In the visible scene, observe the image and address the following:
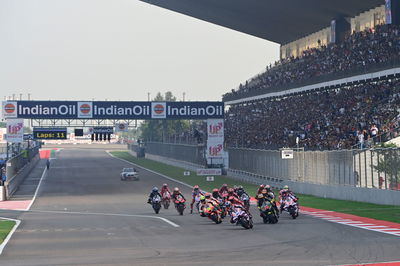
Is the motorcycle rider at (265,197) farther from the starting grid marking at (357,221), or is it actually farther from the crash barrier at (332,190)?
the crash barrier at (332,190)

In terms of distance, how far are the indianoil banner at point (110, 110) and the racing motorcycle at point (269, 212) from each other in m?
31.8

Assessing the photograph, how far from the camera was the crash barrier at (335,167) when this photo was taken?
123 feet

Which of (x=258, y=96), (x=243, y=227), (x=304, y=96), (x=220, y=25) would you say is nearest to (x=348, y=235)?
(x=243, y=227)

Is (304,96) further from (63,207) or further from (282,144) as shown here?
(63,207)

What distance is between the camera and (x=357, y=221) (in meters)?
30.8

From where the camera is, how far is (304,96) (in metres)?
72.1

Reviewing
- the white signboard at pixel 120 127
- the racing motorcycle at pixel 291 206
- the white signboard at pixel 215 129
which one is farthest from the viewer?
the white signboard at pixel 120 127

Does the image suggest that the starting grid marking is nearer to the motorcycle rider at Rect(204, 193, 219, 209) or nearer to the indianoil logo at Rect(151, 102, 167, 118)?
the motorcycle rider at Rect(204, 193, 219, 209)

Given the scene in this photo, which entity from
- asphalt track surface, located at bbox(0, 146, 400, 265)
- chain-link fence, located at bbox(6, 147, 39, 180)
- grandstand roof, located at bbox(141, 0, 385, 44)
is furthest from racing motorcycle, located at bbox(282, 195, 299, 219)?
→ grandstand roof, located at bbox(141, 0, 385, 44)

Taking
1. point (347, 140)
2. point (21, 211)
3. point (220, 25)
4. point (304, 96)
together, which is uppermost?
point (220, 25)

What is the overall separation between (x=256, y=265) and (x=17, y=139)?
146ft

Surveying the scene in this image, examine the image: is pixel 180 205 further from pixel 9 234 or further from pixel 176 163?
pixel 176 163

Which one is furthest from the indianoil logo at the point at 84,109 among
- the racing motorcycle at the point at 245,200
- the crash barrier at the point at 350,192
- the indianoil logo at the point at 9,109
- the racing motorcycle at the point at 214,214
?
the racing motorcycle at the point at 214,214

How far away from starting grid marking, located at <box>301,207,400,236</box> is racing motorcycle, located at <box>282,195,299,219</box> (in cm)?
127
